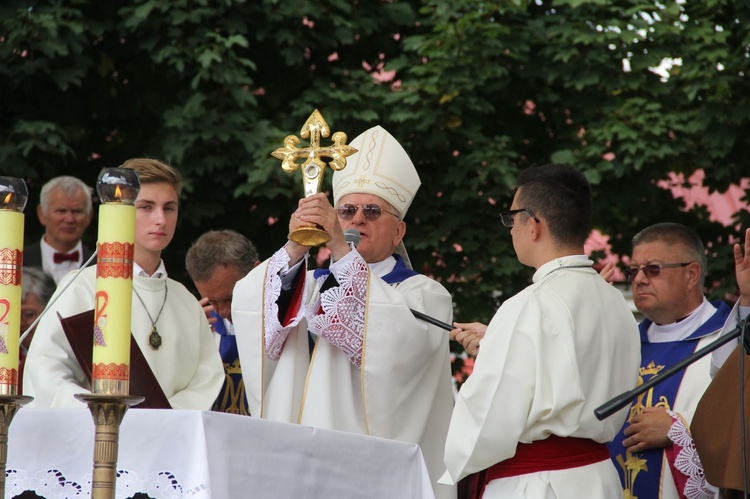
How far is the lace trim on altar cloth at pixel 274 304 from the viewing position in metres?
4.96

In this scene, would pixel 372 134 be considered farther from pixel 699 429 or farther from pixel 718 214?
pixel 718 214

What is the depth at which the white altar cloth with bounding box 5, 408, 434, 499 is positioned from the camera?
3.42 m

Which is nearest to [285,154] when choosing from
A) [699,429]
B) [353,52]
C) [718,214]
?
[699,429]

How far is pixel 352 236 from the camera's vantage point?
524 centimetres

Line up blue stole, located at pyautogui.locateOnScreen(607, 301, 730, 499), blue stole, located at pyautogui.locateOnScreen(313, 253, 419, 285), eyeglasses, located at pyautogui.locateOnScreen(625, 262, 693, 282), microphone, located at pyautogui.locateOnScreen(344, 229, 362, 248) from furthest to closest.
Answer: eyeglasses, located at pyautogui.locateOnScreen(625, 262, 693, 282)
blue stole, located at pyautogui.locateOnScreen(607, 301, 730, 499)
blue stole, located at pyautogui.locateOnScreen(313, 253, 419, 285)
microphone, located at pyautogui.locateOnScreen(344, 229, 362, 248)

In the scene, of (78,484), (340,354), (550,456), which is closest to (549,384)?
(550,456)

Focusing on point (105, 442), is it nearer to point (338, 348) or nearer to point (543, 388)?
point (543, 388)

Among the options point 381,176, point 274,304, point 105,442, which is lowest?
point 105,442

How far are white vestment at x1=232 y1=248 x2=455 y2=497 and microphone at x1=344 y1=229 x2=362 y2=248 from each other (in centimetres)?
22

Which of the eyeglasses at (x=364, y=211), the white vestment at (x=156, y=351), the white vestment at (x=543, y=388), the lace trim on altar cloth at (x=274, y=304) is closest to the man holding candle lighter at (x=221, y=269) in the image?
the white vestment at (x=156, y=351)

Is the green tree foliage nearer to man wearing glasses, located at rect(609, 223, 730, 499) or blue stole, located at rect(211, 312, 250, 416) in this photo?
man wearing glasses, located at rect(609, 223, 730, 499)

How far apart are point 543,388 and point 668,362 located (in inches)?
72.3

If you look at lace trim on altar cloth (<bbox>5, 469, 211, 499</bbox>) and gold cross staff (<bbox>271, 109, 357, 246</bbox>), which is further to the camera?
gold cross staff (<bbox>271, 109, 357, 246</bbox>)

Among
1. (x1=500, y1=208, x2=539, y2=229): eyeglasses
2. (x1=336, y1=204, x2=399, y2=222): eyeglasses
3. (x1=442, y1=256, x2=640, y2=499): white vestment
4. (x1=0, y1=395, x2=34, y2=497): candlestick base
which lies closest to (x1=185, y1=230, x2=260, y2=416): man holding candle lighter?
(x1=336, y1=204, x2=399, y2=222): eyeglasses
